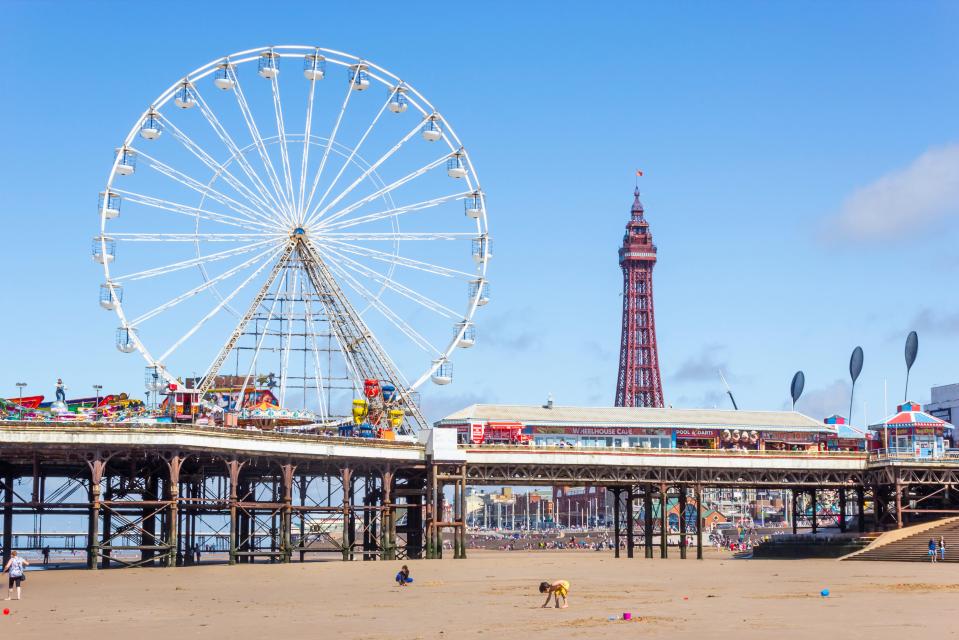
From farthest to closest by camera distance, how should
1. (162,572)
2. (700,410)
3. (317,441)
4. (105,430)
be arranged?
(700,410) → (317,441) → (105,430) → (162,572)

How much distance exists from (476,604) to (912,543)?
46.0 m

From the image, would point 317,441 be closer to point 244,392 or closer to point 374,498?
point 244,392

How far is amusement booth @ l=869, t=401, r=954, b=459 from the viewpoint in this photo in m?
94.8

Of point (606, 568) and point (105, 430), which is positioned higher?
point (105, 430)

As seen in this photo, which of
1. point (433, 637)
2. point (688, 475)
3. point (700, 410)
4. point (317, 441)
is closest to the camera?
point (433, 637)

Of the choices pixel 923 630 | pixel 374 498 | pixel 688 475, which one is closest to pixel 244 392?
pixel 374 498

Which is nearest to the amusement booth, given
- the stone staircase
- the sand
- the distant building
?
the stone staircase

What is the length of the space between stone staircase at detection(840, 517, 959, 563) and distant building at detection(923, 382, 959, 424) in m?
89.6

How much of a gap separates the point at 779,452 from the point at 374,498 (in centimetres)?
2729

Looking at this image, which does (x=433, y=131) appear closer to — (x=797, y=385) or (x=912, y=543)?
(x=912, y=543)

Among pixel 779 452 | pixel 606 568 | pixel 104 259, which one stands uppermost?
pixel 104 259

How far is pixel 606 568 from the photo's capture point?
6800 centimetres

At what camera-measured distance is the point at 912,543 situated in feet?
255

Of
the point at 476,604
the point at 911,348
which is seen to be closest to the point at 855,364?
the point at 911,348
